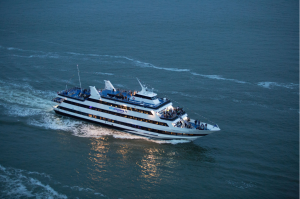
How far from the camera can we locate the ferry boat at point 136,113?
166 feet

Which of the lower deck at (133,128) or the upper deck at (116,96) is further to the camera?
the upper deck at (116,96)

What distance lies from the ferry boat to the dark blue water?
7.09 feet

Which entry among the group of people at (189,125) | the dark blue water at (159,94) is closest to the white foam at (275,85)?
the dark blue water at (159,94)

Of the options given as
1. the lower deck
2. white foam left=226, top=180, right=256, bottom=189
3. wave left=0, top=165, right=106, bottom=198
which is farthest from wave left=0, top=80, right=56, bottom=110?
white foam left=226, top=180, right=256, bottom=189

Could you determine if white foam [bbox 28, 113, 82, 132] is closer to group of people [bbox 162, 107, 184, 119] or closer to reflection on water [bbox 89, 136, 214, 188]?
reflection on water [bbox 89, 136, 214, 188]

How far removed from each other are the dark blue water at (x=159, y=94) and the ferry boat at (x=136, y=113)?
85.1 inches

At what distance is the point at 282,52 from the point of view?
91.1 metres

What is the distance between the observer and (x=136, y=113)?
5259cm

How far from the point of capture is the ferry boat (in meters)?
50.7

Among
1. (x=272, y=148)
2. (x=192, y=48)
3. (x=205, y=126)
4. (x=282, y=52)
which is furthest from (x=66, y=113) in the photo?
(x=282, y=52)

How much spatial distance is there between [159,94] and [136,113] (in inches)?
628

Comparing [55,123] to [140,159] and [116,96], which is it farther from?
[140,159]

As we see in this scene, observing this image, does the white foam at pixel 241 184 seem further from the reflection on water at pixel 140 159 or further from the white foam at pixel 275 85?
the white foam at pixel 275 85

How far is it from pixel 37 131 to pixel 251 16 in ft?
387
